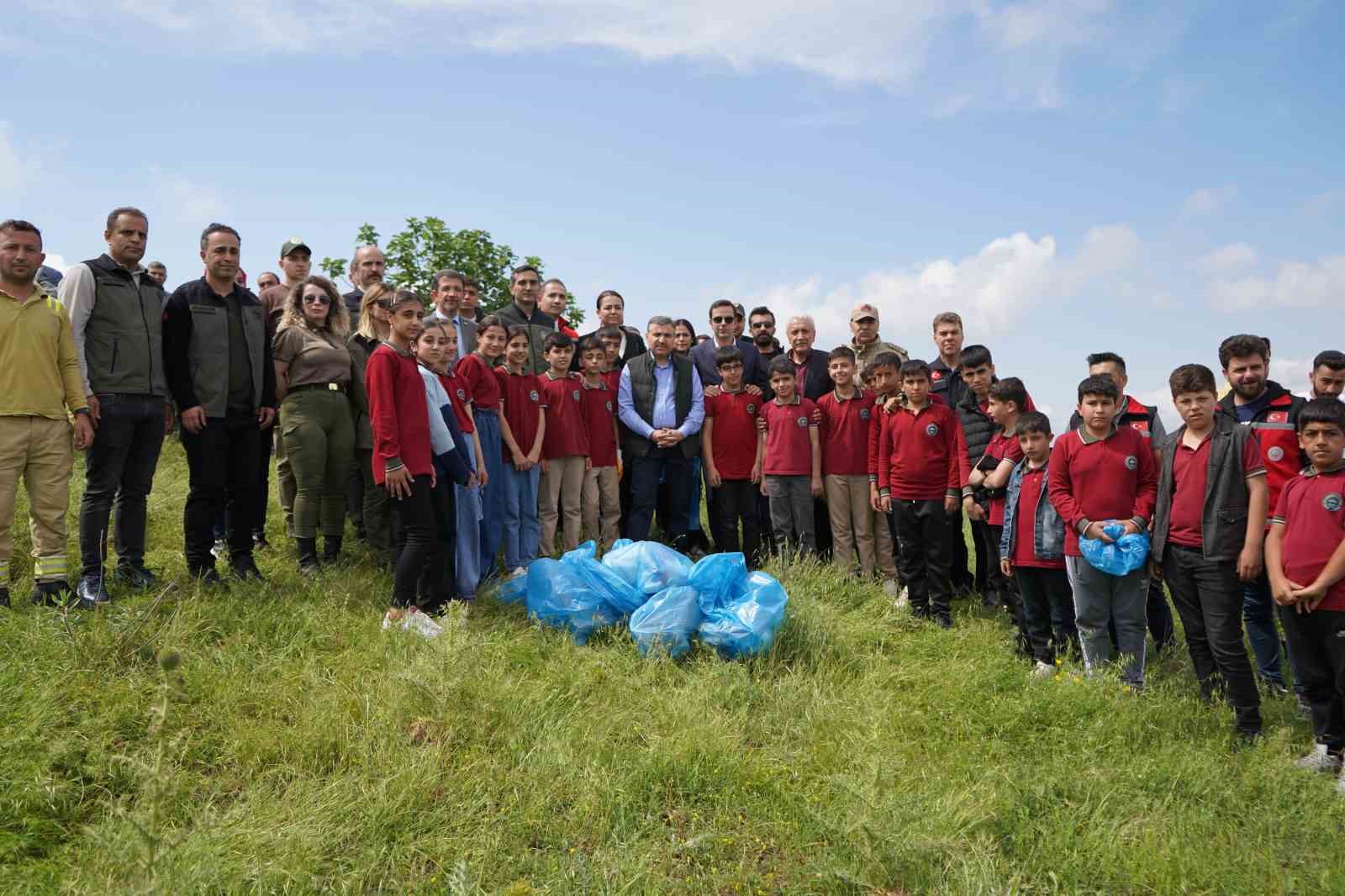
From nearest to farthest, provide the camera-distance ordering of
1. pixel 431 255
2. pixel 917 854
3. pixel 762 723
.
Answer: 1. pixel 917 854
2. pixel 762 723
3. pixel 431 255

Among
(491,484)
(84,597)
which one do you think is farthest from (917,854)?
(84,597)

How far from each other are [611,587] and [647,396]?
2530mm

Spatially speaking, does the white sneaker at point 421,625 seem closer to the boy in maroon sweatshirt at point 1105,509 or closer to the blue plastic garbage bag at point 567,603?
the blue plastic garbage bag at point 567,603

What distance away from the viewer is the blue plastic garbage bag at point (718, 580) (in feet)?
16.9

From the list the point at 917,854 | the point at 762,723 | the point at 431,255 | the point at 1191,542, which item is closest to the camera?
the point at 917,854

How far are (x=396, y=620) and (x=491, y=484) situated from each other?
1.61 meters

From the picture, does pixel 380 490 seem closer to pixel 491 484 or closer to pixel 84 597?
pixel 491 484

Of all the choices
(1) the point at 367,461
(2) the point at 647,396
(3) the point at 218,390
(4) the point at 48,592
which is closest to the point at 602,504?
(2) the point at 647,396

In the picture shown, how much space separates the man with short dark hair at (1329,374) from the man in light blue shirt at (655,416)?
425cm

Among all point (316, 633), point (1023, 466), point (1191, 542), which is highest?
point (1023, 466)

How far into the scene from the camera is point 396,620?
16.0 feet

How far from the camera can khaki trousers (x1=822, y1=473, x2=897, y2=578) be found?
23.1 ft

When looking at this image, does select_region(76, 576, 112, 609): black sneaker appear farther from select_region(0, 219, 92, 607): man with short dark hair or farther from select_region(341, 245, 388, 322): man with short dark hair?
select_region(341, 245, 388, 322): man with short dark hair

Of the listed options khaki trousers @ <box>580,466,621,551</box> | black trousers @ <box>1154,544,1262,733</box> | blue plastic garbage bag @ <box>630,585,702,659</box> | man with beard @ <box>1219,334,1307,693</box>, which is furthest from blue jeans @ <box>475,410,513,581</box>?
man with beard @ <box>1219,334,1307,693</box>
